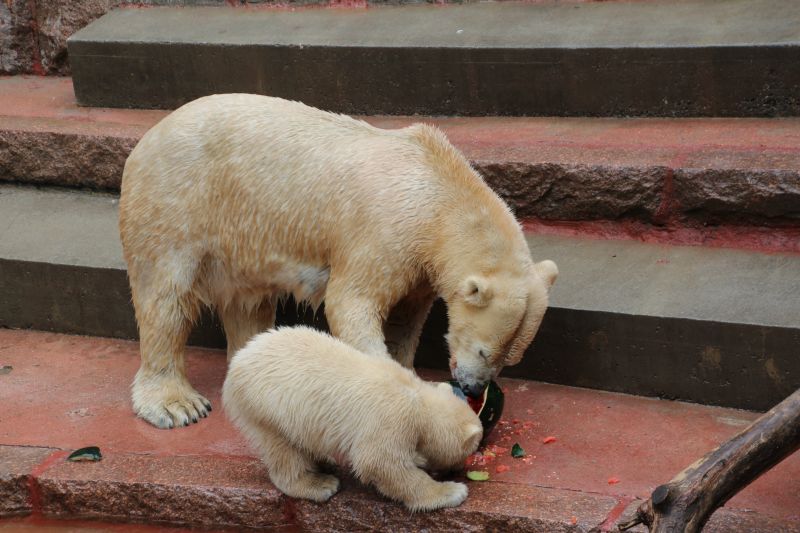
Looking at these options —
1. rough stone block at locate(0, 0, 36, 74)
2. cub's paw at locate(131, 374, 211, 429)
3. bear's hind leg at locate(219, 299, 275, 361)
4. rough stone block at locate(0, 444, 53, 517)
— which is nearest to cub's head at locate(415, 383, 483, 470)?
cub's paw at locate(131, 374, 211, 429)

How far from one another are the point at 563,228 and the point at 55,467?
2710 mm

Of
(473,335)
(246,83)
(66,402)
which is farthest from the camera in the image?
(246,83)

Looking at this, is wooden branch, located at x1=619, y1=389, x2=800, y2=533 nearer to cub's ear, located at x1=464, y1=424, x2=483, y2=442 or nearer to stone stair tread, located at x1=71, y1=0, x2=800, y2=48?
cub's ear, located at x1=464, y1=424, x2=483, y2=442

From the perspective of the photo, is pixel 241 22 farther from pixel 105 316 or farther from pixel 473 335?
pixel 473 335

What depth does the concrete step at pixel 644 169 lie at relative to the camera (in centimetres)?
541

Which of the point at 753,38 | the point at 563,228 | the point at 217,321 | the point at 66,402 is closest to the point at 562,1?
the point at 753,38

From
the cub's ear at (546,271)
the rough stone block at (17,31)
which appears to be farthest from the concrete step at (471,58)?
the cub's ear at (546,271)

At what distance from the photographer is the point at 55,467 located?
4641mm

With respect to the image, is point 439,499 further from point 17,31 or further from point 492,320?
point 17,31

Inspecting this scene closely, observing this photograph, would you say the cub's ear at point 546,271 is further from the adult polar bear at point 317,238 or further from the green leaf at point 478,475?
the green leaf at point 478,475

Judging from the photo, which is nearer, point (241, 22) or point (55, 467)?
point (55, 467)

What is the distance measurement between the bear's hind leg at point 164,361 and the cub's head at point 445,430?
4.51ft

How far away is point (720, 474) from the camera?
11.9 feet

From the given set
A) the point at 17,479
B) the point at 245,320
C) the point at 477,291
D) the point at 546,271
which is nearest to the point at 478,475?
the point at 477,291
